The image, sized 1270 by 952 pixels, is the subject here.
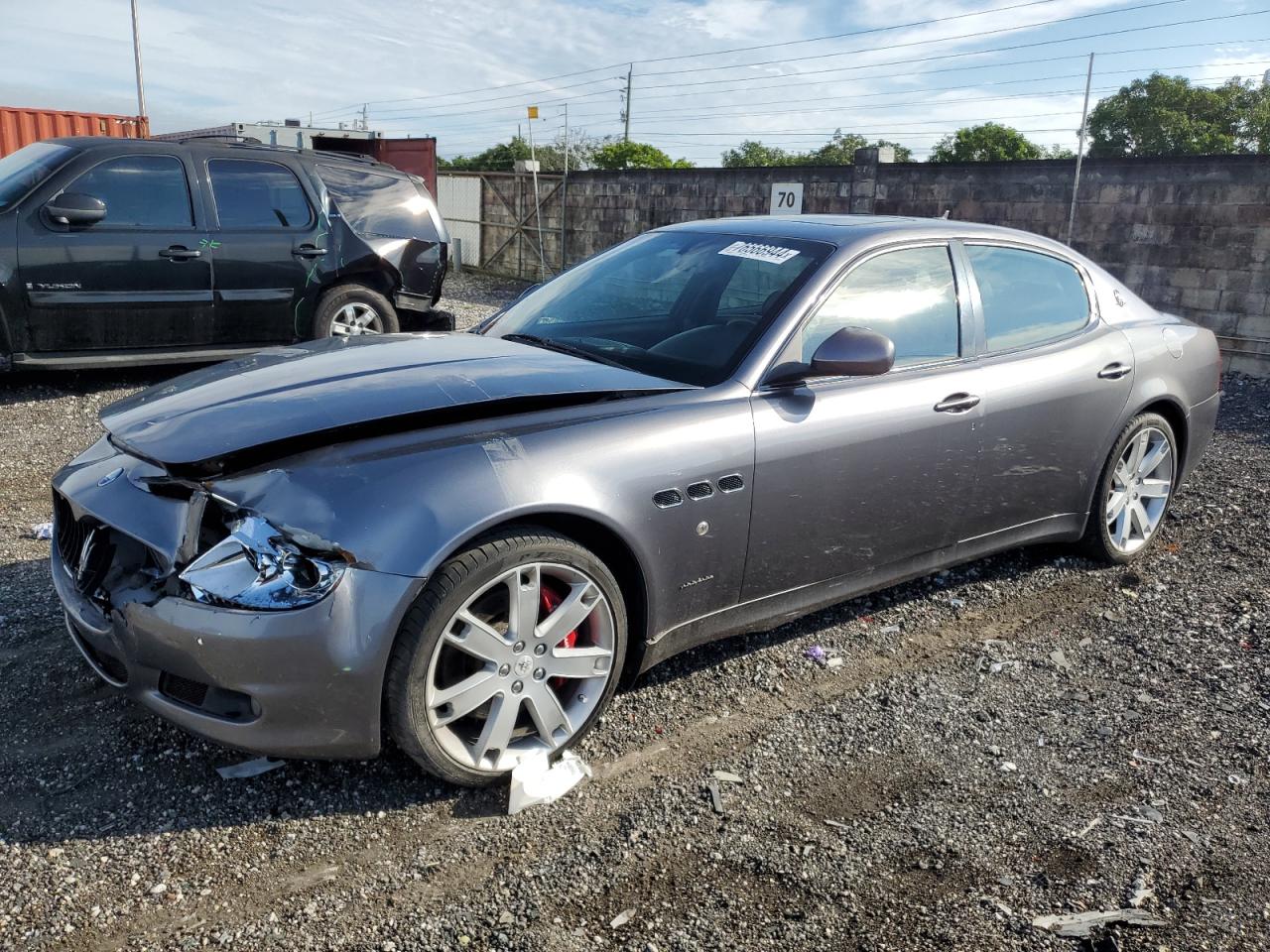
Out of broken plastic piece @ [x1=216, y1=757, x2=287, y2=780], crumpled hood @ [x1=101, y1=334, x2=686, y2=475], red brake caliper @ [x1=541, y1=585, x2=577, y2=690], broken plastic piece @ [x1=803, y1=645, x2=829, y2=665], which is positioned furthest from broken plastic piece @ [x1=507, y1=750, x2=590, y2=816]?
broken plastic piece @ [x1=803, y1=645, x2=829, y2=665]

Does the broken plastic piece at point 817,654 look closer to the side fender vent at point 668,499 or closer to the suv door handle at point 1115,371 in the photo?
the side fender vent at point 668,499

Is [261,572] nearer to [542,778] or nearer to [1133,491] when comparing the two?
[542,778]

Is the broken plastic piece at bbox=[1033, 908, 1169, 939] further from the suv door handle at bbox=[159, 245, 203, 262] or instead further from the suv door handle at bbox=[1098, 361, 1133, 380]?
the suv door handle at bbox=[159, 245, 203, 262]

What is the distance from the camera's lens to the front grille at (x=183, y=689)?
104 inches

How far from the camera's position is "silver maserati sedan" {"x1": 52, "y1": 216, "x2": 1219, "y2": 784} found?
102 inches

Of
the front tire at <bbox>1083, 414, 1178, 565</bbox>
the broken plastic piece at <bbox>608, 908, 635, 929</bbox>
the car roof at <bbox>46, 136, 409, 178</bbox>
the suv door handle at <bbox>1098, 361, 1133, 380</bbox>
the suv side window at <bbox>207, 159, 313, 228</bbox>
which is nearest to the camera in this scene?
the broken plastic piece at <bbox>608, 908, 635, 929</bbox>

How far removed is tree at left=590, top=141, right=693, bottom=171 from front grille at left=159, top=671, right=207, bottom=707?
37866 mm

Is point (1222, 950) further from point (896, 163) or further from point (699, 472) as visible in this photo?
point (896, 163)

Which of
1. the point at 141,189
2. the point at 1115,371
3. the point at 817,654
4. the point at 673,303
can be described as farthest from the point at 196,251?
the point at 1115,371

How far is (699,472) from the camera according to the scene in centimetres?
315

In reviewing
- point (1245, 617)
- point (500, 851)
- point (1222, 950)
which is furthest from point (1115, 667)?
point (500, 851)

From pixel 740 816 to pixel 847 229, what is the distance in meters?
2.26

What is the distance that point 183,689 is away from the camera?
266cm

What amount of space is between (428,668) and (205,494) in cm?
75
